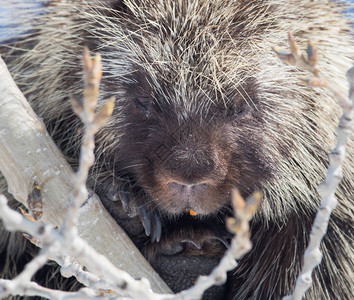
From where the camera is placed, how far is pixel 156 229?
9.83ft

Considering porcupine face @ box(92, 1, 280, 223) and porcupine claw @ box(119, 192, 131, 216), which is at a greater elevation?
porcupine face @ box(92, 1, 280, 223)

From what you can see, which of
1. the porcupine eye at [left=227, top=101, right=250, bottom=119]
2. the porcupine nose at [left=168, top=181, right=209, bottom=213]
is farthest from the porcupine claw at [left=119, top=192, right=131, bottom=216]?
the porcupine eye at [left=227, top=101, right=250, bottom=119]

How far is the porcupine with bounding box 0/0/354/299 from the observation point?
249cm

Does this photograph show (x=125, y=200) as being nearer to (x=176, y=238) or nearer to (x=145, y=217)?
(x=145, y=217)

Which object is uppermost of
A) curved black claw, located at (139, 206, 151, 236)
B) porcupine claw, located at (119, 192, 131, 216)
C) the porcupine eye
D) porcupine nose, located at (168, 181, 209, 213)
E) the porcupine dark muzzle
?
the porcupine eye

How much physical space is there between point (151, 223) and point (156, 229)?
42 mm

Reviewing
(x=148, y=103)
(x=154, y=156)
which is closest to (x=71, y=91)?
(x=148, y=103)

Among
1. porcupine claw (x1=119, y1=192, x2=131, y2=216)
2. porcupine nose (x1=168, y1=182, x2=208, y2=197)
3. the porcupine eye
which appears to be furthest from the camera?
porcupine claw (x1=119, y1=192, x2=131, y2=216)

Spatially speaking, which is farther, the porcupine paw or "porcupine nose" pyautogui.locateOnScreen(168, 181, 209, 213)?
the porcupine paw

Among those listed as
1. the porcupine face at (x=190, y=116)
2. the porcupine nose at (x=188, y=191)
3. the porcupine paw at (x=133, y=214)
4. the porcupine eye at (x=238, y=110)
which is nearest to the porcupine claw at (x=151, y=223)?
the porcupine paw at (x=133, y=214)

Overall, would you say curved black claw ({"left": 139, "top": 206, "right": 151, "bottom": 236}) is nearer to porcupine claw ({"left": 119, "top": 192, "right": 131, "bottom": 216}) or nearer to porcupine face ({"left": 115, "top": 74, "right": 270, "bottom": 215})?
porcupine claw ({"left": 119, "top": 192, "right": 131, "bottom": 216})

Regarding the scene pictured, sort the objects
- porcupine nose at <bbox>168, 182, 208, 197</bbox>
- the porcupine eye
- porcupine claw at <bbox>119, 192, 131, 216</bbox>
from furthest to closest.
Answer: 1. porcupine claw at <bbox>119, 192, 131, 216</bbox>
2. the porcupine eye
3. porcupine nose at <bbox>168, 182, 208, 197</bbox>

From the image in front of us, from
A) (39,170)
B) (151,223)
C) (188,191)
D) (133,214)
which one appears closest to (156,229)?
(151,223)

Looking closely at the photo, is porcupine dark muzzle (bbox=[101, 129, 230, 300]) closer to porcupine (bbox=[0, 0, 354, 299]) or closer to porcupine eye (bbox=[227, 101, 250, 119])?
porcupine (bbox=[0, 0, 354, 299])
